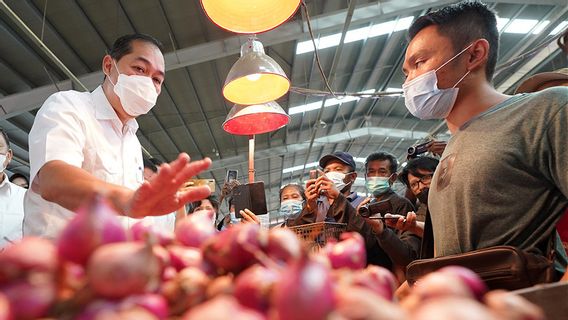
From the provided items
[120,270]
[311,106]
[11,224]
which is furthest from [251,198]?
[311,106]

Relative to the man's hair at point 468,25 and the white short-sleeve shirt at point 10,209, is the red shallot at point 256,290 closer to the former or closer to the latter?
the man's hair at point 468,25

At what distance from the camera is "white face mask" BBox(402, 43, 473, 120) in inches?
73.8

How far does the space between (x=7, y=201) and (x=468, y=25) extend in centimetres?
363

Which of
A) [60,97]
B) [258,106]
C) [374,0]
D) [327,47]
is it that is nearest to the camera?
[60,97]

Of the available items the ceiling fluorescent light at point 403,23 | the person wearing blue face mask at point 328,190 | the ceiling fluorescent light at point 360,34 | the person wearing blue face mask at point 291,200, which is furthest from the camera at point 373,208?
the ceiling fluorescent light at point 403,23

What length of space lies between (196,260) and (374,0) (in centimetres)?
645

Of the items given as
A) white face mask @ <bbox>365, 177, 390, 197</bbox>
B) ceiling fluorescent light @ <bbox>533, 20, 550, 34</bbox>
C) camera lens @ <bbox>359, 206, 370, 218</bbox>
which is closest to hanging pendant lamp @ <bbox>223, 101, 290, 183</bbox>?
white face mask @ <bbox>365, 177, 390, 197</bbox>

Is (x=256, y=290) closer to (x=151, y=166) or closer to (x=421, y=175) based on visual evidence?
(x=421, y=175)

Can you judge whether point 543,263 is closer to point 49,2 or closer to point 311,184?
point 311,184

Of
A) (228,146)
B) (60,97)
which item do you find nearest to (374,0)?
(60,97)

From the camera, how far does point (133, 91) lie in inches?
80.0

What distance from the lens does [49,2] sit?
16.0ft

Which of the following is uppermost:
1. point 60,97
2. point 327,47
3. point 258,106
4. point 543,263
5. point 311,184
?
point 327,47

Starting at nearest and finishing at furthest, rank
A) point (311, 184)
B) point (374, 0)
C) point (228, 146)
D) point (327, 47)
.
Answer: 1. point (311, 184)
2. point (374, 0)
3. point (327, 47)
4. point (228, 146)
